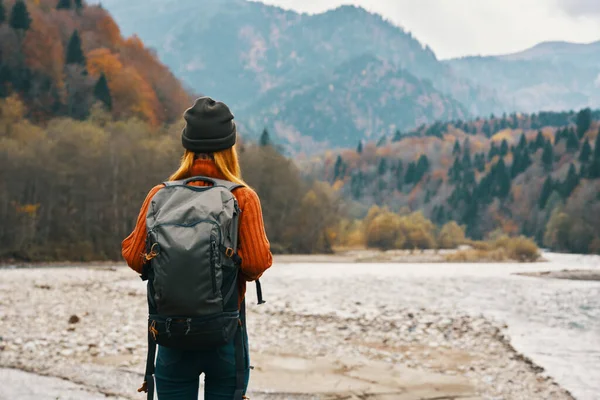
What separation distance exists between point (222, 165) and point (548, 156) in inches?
5171

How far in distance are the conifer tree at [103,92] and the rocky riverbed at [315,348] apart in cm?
4159

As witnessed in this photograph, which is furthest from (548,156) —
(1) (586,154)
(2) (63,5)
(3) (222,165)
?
(3) (222,165)

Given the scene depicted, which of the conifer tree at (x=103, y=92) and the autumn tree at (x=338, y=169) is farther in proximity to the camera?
the autumn tree at (x=338, y=169)

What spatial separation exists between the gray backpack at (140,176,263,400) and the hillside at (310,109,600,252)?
65.2m

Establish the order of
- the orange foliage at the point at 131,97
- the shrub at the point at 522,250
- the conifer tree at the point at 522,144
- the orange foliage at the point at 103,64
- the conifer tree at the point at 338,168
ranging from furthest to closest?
A: the conifer tree at the point at 338,168
the conifer tree at the point at 522,144
the orange foliage at the point at 103,64
the orange foliage at the point at 131,97
the shrub at the point at 522,250

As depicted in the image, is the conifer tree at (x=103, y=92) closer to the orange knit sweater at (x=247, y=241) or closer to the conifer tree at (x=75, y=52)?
the conifer tree at (x=75, y=52)

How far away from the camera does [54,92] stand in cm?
6206

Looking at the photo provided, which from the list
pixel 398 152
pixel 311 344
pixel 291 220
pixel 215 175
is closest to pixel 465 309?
pixel 311 344

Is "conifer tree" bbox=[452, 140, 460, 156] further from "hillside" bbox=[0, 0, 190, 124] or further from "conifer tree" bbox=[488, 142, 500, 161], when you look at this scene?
"hillside" bbox=[0, 0, 190, 124]

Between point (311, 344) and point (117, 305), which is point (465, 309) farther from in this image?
point (117, 305)

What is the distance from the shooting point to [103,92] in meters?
63.9

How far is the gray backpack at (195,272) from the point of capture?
2.97m

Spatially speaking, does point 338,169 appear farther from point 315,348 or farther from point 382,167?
point 315,348

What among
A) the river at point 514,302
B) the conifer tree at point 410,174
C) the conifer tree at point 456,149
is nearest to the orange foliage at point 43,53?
the river at point 514,302
